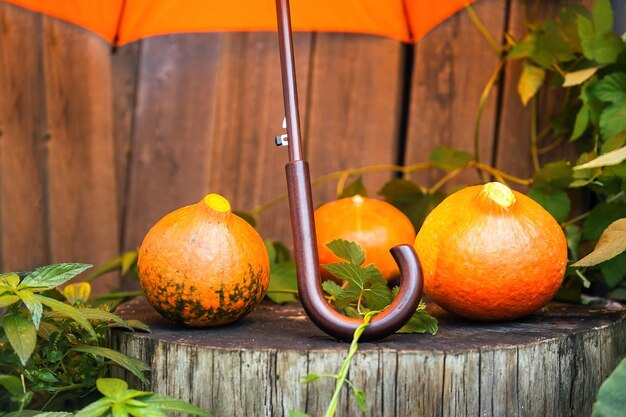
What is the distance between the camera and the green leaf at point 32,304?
1047mm

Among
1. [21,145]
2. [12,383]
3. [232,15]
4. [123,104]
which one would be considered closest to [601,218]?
[232,15]

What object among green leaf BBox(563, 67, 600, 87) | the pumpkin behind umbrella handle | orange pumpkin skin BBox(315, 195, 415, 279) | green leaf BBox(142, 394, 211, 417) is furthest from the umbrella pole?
green leaf BBox(563, 67, 600, 87)

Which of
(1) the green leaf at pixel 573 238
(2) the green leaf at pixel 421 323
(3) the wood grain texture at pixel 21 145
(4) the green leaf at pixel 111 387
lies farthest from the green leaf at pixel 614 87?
(3) the wood grain texture at pixel 21 145

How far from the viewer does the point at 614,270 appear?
5.08 ft

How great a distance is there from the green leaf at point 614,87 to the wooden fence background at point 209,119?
0.34 metres

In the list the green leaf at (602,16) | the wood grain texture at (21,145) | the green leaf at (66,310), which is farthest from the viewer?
the wood grain texture at (21,145)

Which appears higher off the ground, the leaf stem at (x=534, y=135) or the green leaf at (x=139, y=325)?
the leaf stem at (x=534, y=135)

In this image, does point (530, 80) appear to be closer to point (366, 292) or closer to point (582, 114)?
point (582, 114)

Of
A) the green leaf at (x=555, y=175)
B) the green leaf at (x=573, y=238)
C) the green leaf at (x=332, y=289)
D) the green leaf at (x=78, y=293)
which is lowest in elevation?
the green leaf at (x=78, y=293)

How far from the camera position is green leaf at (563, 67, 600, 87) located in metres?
1.65

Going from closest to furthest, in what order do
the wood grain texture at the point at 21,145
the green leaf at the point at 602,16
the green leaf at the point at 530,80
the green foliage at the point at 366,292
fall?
the green foliage at the point at 366,292 < the green leaf at the point at 602,16 < the green leaf at the point at 530,80 < the wood grain texture at the point at 21,145

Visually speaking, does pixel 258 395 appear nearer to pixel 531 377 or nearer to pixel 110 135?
pixel 531 377

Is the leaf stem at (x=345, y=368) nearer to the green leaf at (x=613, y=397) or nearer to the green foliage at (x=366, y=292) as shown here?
the green foliage at (x=366, y=292)

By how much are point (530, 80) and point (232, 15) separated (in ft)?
2.16
